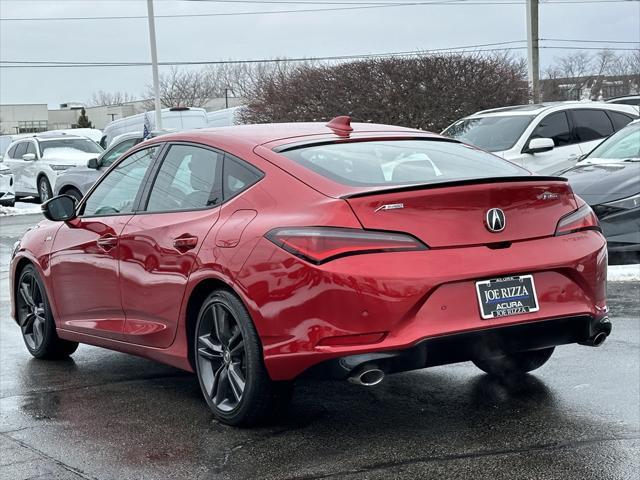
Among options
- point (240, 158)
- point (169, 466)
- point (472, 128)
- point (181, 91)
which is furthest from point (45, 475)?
point (181, 91)

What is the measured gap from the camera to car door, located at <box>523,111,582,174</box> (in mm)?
14086

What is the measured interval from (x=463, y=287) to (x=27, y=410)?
2674 millimetres

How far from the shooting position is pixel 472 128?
1491cm

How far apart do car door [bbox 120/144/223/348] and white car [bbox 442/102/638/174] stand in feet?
27.0

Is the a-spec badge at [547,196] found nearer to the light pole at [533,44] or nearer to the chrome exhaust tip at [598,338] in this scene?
the chrome exhaust tip at [598,338]

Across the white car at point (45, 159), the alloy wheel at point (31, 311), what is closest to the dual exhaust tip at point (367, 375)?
the alloy wheel at point (31, 311)

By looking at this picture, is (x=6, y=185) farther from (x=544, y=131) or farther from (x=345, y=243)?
(x=345, y=243)

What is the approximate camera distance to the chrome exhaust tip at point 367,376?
15.4 ft

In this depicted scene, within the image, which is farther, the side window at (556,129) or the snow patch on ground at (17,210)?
the snow patch on ground at (17,210)

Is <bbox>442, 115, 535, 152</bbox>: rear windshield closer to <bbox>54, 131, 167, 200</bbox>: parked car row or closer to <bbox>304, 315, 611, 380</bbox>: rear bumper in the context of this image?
<bbox>54, 131, 167, 200</bbox>: parked car row

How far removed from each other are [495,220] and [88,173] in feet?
47.1

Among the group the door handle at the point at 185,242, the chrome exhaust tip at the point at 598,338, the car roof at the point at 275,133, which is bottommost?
the chrome exhaust tip at the point at 598,338

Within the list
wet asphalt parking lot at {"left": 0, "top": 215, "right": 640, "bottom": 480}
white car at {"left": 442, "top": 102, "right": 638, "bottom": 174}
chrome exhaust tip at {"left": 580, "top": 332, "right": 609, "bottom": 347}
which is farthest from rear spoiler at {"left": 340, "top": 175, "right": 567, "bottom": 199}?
white car at {"left": 442, "top": 102, "right": 638, "bottom": 174}

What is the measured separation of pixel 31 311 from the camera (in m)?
7.52
